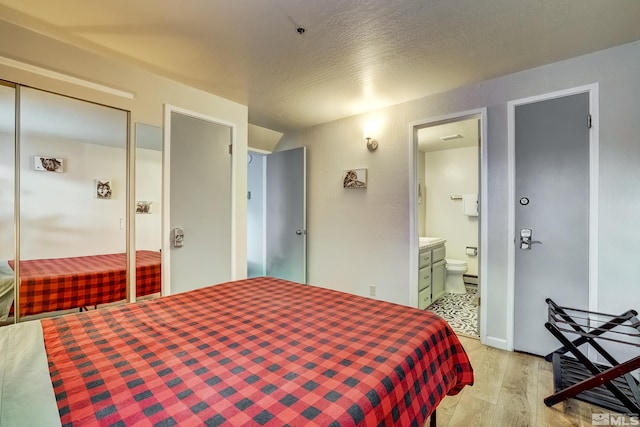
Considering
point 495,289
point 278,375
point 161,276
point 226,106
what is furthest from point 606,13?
point 161,276

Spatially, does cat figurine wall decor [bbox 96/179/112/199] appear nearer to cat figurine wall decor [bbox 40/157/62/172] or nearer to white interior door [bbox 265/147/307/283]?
cat figurine wall decor [bbox 40/157/62/172]

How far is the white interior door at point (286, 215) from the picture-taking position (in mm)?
3891

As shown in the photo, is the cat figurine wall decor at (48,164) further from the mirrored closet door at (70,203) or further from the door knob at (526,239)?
the door knob at (526,239)

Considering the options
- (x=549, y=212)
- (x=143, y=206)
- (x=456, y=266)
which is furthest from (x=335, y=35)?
(x=456, y=266)

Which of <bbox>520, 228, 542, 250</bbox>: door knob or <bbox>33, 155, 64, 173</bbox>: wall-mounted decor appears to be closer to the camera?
<bbox>33, 155, 64, 173</bbox>: wall-mounted decor

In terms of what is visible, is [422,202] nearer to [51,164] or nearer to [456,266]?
[456,266]

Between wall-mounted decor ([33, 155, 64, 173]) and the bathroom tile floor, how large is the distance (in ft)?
12.1

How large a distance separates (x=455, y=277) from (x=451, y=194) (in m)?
1.49

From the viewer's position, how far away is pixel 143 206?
2.38 meters

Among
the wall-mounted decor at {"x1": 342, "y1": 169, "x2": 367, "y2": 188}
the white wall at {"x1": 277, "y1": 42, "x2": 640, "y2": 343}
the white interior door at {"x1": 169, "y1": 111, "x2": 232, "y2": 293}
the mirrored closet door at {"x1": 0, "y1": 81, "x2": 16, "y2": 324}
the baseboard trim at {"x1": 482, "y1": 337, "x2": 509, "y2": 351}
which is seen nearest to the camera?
the mirrored closet door at {"x1": 0, "y1": 81, "x2": 16, "y2": 324}

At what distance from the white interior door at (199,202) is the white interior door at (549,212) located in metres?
2.77

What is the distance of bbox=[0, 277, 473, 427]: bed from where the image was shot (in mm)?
735

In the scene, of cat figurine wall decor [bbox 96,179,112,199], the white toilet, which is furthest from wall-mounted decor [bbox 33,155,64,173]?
the white toilet

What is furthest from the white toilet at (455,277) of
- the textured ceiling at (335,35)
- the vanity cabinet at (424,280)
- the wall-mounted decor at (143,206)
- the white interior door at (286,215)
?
the wall-mounted decor at (143,206)
